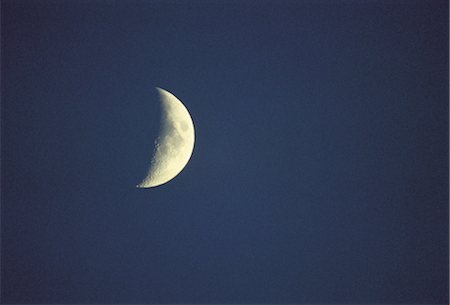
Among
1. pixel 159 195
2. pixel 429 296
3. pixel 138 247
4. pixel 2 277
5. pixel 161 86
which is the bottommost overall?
pixel 429 296

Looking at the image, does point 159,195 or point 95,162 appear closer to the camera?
point 95,162

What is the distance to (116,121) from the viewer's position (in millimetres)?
1999

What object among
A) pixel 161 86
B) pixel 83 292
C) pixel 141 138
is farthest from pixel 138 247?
pixel 161 86

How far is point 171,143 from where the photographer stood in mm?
1992

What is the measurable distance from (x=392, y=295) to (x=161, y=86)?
2.70 m

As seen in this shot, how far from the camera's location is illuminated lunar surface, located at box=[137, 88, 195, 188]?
198 centimetres

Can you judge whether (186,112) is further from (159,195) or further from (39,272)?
(39,272)

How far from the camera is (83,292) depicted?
221 centimetres

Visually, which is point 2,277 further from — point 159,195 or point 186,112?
point 186,112

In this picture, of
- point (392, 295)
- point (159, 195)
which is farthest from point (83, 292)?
point (392, 295)

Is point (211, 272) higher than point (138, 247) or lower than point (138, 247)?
lower

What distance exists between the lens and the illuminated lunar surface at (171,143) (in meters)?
1.98

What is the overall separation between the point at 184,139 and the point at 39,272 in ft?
5.47

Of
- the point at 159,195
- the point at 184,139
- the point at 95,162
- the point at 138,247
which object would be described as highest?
the point at 184,139
